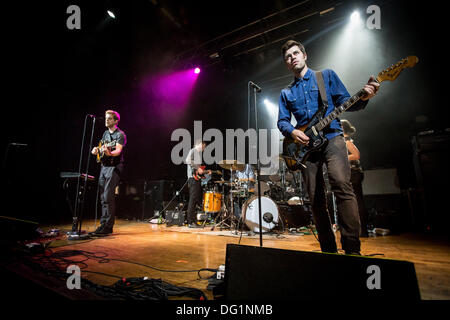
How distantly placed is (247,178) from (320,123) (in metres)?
3.62

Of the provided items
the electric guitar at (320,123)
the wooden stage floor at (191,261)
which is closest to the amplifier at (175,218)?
the wooden stage floor at (191,261)

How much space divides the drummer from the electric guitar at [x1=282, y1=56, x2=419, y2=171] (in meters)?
3.32

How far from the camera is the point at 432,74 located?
579 cm

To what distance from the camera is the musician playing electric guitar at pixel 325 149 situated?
5.53 ft

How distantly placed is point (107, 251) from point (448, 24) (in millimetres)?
8948

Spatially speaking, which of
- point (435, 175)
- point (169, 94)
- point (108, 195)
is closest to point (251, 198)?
point (108, 195)

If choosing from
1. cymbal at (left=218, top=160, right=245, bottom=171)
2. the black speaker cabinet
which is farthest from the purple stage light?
the black speaker cabinet

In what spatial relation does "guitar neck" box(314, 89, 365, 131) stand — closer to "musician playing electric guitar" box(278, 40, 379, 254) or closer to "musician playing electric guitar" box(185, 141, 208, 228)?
"musician playing electric guitar" box(278, 40, 379, 254)

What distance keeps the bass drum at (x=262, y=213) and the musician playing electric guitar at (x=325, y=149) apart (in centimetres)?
273

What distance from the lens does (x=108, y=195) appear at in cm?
408

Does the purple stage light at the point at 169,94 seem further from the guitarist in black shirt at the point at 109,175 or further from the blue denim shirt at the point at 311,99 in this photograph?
the blue denim shirt at the point at 311,99

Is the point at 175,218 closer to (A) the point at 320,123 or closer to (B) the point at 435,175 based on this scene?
(A) the point at 320,123

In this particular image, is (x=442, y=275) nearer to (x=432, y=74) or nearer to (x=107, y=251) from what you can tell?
(x=107, y=251)
